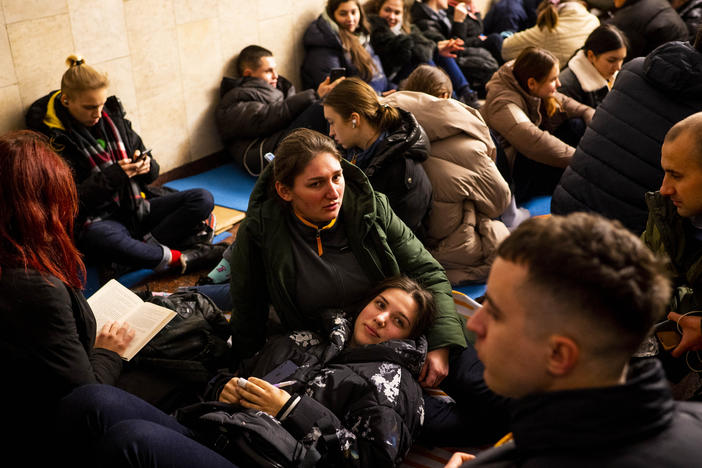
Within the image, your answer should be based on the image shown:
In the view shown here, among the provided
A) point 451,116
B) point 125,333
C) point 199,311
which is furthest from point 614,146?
point 125,333

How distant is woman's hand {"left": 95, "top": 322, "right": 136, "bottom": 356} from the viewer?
231 centimetres

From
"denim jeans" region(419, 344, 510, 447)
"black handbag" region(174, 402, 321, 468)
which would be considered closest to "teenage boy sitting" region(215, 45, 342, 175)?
"denim jeans" region(419, 344, 510, 447)

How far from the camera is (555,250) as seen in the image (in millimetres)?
1098

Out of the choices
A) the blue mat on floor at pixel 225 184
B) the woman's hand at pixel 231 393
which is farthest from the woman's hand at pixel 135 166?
the woman's hand at pixel 231 393

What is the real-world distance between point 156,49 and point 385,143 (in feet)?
7.63

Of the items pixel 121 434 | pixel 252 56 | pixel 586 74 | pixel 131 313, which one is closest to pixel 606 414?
pixel 121 434

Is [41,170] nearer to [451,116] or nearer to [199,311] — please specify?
[199,311]

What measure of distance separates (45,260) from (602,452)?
5.05 feet

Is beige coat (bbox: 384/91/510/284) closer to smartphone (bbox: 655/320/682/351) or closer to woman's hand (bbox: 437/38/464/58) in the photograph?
smartphone (bbox: 655/320/682/351)

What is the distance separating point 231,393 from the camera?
2.08m

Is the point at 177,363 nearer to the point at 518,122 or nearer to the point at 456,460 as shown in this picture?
the point at 456,460

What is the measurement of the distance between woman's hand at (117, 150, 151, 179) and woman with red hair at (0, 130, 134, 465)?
176 centimetres

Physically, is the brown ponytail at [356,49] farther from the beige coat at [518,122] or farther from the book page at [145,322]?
the book page at [145,322]

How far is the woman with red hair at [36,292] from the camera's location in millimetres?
1847
